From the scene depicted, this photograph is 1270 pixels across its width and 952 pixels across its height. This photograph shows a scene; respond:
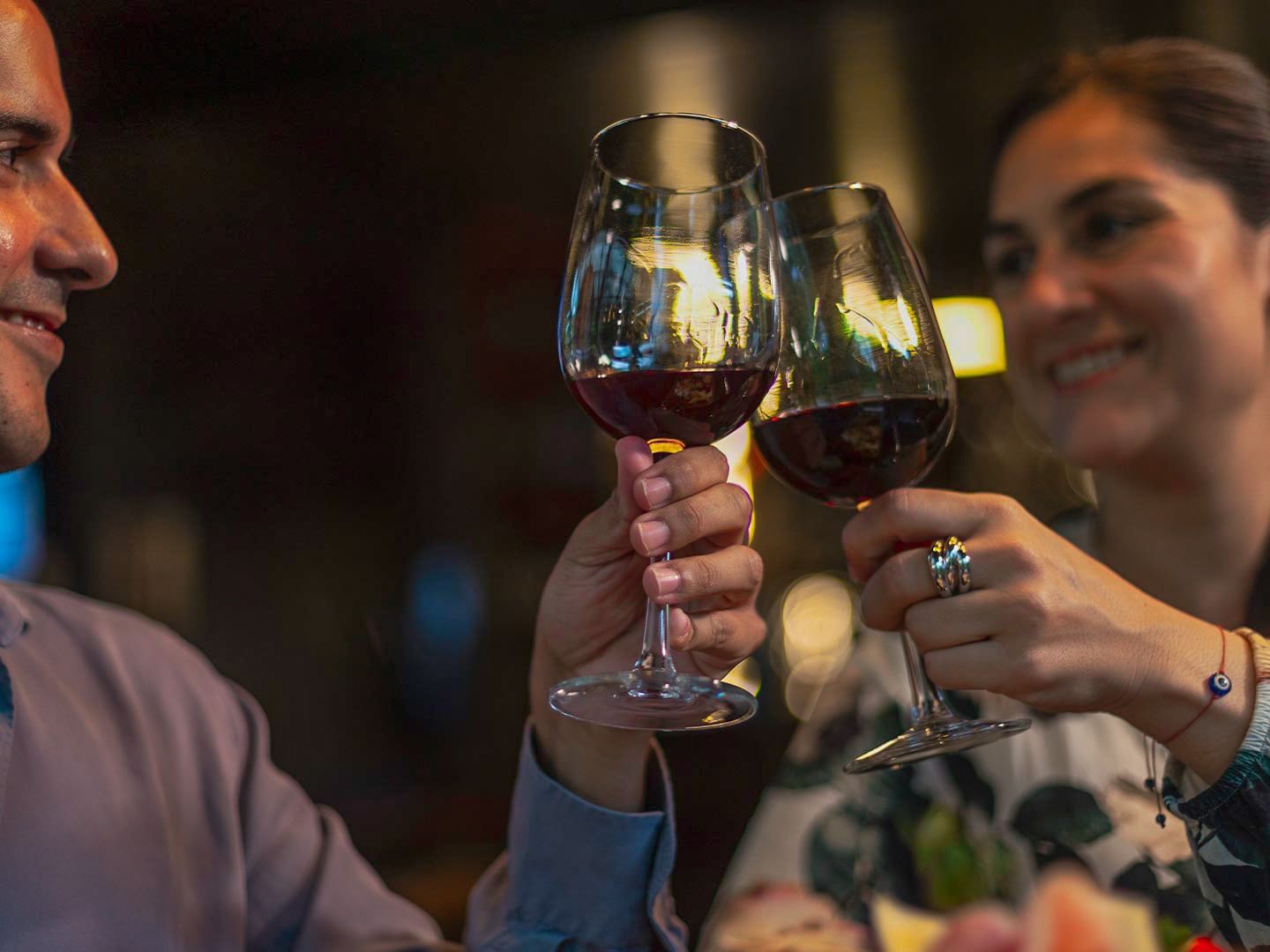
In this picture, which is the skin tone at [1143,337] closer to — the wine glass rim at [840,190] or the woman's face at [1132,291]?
the woman's face at [1132,291]

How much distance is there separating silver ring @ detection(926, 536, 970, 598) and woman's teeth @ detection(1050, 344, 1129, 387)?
0.68 metres

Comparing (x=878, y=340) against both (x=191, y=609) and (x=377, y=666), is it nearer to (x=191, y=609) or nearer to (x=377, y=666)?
(x=191, y=609)

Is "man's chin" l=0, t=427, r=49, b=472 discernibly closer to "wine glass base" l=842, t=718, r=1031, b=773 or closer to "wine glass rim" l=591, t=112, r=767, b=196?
"wine glass rim" l=591, t=112, r=767, b=196

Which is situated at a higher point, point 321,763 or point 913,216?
point 913,216

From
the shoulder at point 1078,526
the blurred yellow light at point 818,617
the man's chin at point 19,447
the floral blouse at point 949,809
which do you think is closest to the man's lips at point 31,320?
the man's chin at point 19,447

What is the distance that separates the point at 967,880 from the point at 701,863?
303 centimetres

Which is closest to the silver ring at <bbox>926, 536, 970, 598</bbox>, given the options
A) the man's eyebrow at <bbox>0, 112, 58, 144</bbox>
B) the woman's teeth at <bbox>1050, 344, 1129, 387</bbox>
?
the woman's teeth at <bbox>1050, 344, 1129, 387</bbox>

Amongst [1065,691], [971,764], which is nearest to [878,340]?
[1065,691]

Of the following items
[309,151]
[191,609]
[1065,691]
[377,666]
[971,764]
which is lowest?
[377,666]

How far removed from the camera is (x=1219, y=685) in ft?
2.63

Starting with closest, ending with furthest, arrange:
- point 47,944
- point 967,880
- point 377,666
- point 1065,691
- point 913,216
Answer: point 1065,691 → point 47,944 → point 967,880 → point 377,666 → point 913,216

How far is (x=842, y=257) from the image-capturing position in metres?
0.89

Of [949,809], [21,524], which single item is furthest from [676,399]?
[21,524]

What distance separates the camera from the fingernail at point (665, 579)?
772 mm
